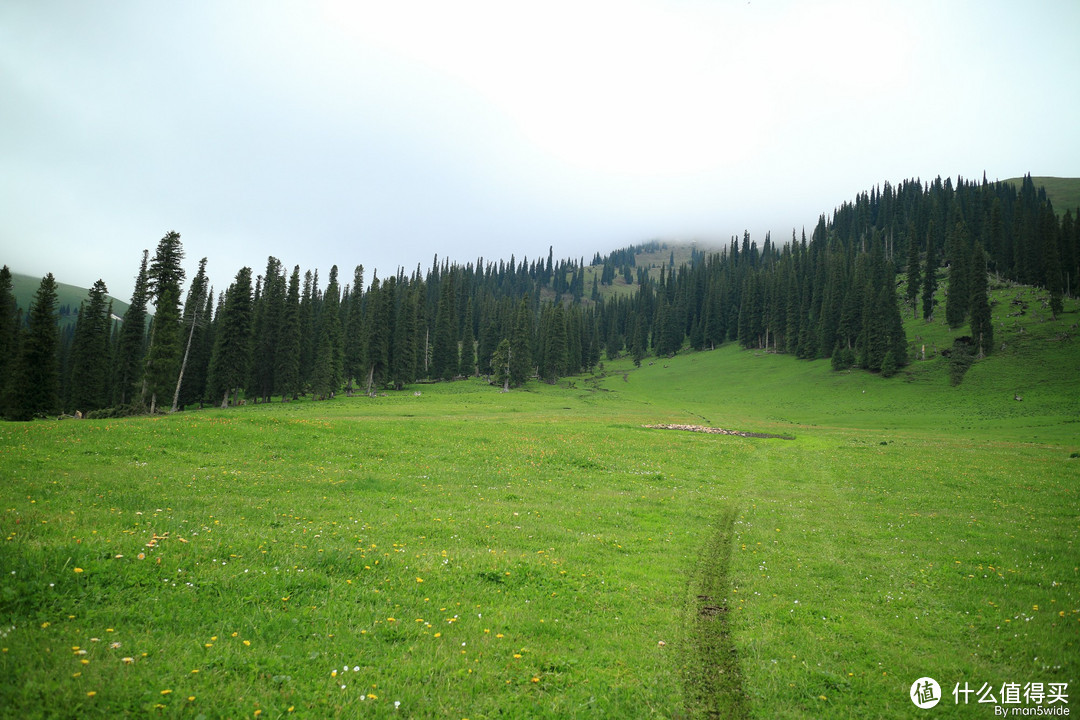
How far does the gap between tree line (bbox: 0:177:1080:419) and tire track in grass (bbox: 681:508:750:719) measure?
2305 inches

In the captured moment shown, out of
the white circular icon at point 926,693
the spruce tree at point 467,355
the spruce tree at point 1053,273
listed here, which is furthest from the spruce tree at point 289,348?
the spruce tree at point 1053,273

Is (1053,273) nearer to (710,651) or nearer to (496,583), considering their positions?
(710,651)

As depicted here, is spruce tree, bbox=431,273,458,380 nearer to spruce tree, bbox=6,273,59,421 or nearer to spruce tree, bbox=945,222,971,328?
spruce tree, bbox=6,273,59,421

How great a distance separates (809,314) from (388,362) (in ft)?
329

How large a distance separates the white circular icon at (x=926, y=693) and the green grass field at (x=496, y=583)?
0.12 meters

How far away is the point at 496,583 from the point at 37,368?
6844cm

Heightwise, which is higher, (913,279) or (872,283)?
(913,279)

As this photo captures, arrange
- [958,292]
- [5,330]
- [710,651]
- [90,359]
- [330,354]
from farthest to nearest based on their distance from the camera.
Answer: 1. [958,292]
2. [330,354]
3. [90,359]
4. [5,330]
5. [710,651]

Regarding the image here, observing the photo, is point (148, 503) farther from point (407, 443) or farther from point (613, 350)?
point (613, 350)

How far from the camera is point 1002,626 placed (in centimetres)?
887

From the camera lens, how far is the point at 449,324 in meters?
98.2

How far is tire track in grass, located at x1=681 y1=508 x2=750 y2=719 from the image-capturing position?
22.6 ft

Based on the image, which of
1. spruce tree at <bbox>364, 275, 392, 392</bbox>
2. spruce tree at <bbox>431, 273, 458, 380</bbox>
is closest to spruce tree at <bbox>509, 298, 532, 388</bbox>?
spruce tree at <bbox>431, 273, 458, 380</bbox>

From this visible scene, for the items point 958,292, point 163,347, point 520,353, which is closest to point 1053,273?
point 958,292
